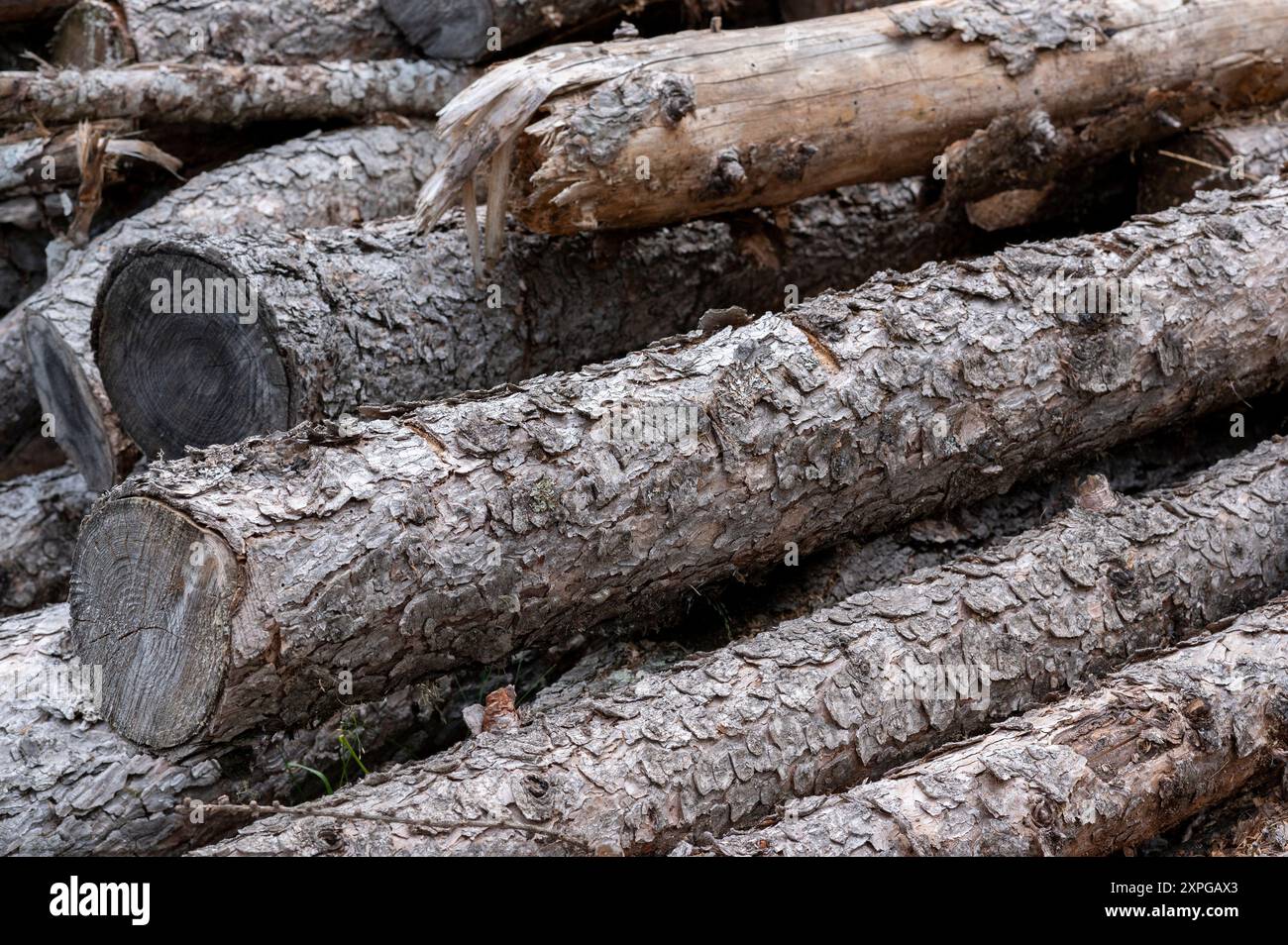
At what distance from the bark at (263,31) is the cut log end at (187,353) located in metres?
1.59

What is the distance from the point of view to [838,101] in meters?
3.90

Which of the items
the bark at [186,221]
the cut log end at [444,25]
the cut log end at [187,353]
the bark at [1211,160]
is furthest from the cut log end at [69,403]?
the bark at [1211,160]

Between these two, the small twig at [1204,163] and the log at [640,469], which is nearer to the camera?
the log at [640,469]

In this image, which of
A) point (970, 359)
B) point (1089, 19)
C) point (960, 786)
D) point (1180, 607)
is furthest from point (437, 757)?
point (1089, 19)

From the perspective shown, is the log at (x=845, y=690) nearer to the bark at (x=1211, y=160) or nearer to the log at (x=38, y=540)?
the bark at (x=1211, y=160)

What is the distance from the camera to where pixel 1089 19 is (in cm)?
421

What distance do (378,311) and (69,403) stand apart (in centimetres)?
119

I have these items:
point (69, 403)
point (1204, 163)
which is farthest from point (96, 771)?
point (1204, 163)

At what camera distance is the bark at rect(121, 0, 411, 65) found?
4.81 meters

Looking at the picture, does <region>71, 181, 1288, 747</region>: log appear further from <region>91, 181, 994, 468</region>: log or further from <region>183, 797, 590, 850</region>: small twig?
<region>91, 181, 994, 468</region>: log

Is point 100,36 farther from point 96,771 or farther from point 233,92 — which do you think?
point 96,771

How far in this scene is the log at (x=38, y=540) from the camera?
4156 millimetres

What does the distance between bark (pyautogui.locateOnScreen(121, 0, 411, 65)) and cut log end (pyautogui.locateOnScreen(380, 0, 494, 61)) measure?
0.08 meters
